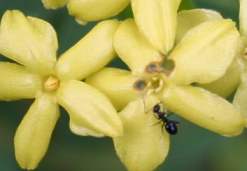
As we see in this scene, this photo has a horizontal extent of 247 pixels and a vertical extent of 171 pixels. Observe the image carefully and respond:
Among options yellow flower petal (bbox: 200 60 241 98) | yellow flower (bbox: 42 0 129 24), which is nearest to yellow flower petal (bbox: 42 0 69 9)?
yellow flower (bbox: 42 0 129 24)

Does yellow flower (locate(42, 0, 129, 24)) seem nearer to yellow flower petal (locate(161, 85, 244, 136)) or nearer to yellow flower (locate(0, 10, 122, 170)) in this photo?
yellow flower (locate(0, 10, 122, 170))

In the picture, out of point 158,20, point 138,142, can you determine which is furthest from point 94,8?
point 138,142

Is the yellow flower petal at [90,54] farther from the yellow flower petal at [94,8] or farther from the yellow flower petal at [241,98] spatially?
the yellow flower petal at [241,98]

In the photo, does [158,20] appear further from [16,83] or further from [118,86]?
[16,83]

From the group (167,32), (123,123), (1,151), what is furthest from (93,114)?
Result: (1,151)

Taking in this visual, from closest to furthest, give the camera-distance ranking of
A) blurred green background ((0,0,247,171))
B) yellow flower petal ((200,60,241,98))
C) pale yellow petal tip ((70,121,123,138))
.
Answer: pale yellow petal tip ((70,121,123,138)) → yellow flower petal ((200,60,241,98)) → blurred green background ((0,0,247,171))

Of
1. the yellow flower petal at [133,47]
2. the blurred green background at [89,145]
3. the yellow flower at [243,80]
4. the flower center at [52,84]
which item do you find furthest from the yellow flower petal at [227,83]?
the blurred green background at [89,145]
